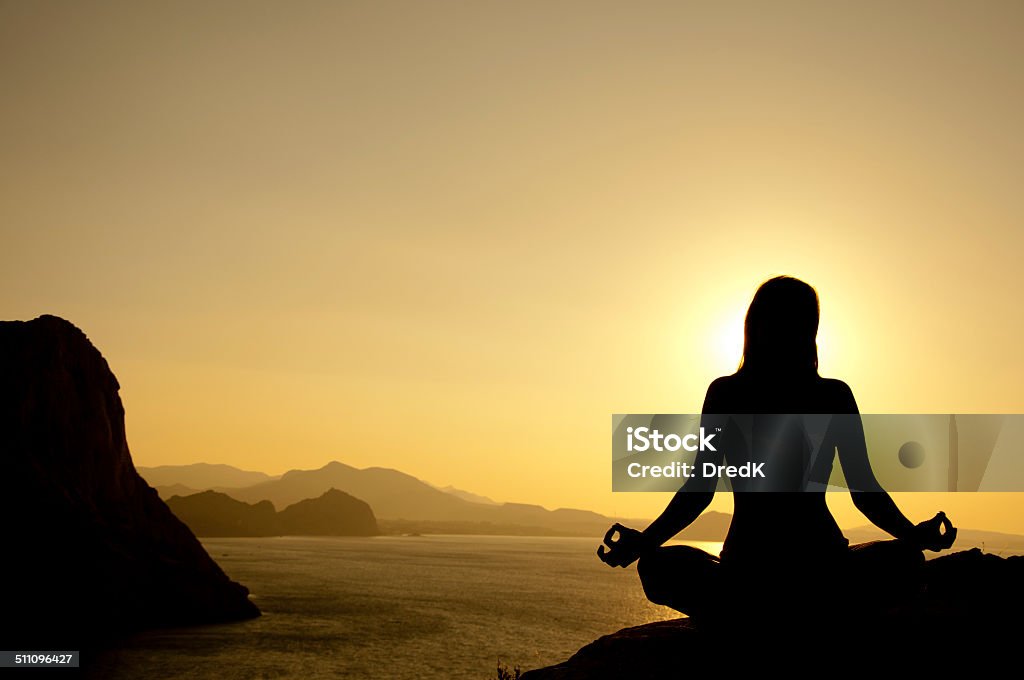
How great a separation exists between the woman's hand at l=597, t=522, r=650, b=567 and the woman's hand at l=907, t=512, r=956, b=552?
1.53m

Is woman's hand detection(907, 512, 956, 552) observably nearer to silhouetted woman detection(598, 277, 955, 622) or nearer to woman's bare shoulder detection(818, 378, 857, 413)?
silhouetted woman detection(598, 277, 955, 622)

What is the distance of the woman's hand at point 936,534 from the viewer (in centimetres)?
420

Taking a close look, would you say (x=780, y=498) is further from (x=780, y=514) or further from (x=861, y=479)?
(x=861, y=479)

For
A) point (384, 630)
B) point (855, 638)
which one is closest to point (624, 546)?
point (855, 638)

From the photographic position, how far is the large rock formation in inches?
2153

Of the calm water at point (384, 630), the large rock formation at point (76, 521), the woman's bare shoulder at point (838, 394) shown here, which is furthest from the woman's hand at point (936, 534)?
the large rock formation at point (76, 521)

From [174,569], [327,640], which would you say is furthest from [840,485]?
[327,640]

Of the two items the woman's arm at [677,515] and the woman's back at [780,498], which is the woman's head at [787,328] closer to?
the woman's back at [780,498]

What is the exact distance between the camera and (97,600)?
5791cm

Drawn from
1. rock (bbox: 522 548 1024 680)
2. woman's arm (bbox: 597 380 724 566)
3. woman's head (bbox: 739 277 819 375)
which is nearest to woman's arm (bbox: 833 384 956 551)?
woman's head (bbox: 739 277 819 375)

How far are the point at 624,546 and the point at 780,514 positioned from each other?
956 millimetres

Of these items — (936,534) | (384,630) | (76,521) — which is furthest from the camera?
(384,630)

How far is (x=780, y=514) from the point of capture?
4.45m

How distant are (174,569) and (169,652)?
25.4ft
